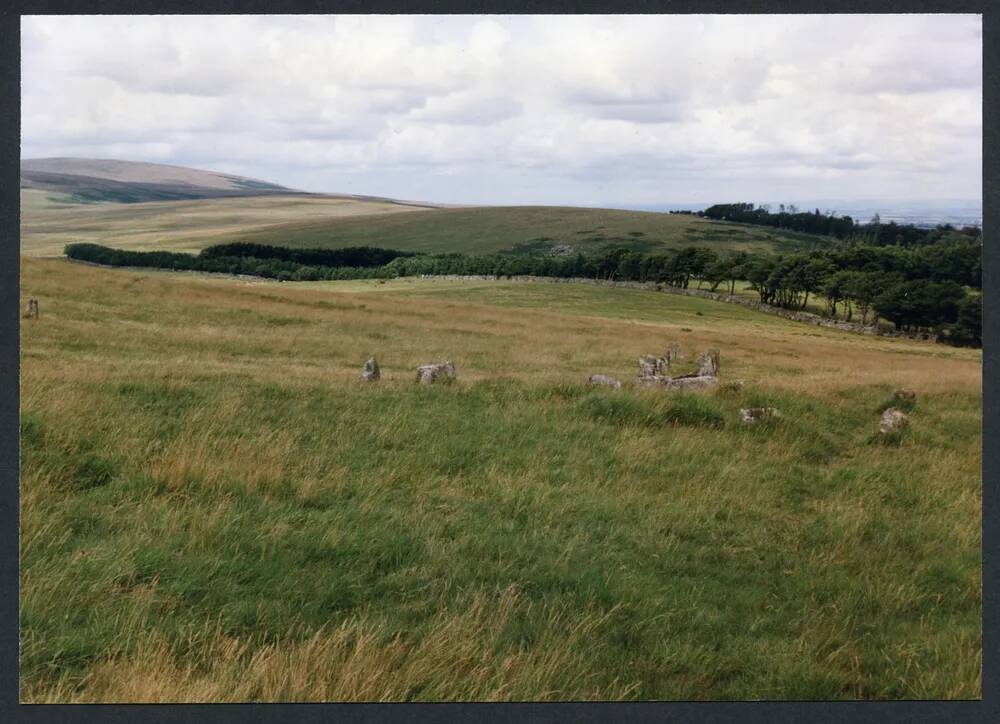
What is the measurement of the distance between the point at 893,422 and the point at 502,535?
4.89 meters

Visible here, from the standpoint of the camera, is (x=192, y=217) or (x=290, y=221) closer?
(x=192, y=217)

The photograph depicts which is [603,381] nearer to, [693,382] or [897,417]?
[693,382]

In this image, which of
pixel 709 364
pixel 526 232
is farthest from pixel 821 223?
pixel 526 232

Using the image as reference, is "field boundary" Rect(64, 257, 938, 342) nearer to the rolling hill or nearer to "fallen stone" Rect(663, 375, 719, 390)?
the rolling hill

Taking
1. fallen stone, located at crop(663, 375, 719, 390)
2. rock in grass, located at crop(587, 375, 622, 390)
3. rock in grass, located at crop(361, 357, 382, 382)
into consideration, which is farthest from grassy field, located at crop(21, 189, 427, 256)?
fallen stone, located at crop(663, 375, 719, 390)

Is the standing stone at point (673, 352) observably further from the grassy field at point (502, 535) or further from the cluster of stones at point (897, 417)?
the cluster of stones at point (897, 417)

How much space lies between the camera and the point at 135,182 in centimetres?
978

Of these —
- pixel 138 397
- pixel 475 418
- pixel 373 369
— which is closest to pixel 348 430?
pixel 475 418

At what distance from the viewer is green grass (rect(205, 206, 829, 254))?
8984 mm

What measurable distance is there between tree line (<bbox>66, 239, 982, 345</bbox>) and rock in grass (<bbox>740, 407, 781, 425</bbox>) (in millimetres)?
1669

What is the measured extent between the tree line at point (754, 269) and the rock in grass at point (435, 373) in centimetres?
231

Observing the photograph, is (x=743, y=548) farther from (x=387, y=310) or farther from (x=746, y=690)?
(x=387, y=310)

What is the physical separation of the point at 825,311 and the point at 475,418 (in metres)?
4.64

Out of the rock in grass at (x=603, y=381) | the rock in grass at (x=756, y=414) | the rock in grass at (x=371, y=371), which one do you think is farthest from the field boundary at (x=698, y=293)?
the rock in grass at (x=371, y=371)
